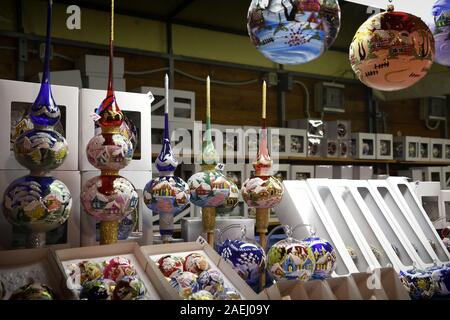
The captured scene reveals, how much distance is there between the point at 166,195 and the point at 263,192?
36 cm

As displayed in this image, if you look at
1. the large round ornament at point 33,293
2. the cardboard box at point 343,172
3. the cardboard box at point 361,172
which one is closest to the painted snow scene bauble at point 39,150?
the large round ornament at point 33,293

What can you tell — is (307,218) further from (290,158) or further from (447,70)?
(447,70)

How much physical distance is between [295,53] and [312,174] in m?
2.98

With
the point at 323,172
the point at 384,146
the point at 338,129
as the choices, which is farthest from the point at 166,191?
the point at 384,146

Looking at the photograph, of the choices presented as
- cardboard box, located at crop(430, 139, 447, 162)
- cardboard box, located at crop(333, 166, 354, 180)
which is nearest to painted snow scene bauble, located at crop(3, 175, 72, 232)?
cardboard box, located at crop(333, 166, 354, 180)

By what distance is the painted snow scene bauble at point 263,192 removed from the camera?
175 cm

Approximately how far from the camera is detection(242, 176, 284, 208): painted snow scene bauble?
1755 mm

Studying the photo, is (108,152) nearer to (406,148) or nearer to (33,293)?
(33,293)

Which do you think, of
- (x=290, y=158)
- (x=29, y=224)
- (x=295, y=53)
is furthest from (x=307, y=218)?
(x=290, y=158)

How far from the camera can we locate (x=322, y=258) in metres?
1.49

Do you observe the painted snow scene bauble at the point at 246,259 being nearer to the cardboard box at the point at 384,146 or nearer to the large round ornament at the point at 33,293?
the large round ornament at the point at 33,293

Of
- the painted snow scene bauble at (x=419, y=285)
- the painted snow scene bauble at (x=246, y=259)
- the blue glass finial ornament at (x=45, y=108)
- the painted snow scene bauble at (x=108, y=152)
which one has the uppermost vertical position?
the blue glass finial ornament at (x=45, y=108)

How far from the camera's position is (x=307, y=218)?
1856 millimetres

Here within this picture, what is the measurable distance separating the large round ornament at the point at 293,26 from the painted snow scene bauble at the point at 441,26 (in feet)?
2.14
